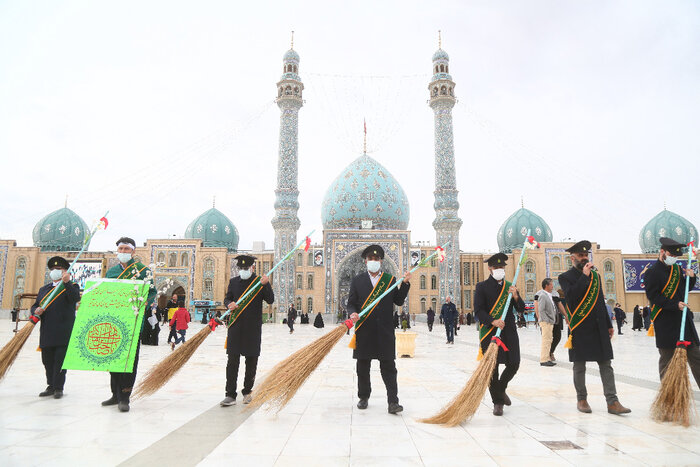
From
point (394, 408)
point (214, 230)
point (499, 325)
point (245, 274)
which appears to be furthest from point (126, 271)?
point (214, 230)

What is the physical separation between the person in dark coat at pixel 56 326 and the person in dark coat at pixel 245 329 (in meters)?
1.68

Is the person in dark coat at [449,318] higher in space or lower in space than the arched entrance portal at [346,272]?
lower

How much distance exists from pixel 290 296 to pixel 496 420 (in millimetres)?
25265

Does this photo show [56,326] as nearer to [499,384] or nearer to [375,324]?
[375,324]

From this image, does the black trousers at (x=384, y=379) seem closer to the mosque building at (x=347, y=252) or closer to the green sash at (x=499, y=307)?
the green sash at (x=499, y=307)

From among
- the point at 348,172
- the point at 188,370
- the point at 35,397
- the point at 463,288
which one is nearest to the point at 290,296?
the point at 348,172

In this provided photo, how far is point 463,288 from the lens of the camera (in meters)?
32.7

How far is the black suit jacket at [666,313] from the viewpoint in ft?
13.5

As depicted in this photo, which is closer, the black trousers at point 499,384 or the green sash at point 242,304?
the black trousers at point 499,384

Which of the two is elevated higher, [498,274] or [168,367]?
[498,274]

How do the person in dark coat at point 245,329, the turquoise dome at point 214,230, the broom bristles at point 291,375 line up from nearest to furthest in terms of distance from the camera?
the broom bristles at point 291,375
the person in dark coat at point 245,329
the turquoise dome at point 214,230

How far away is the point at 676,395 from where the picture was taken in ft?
12.0

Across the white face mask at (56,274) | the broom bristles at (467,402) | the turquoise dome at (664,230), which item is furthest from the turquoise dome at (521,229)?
the white face mask at (56,274)

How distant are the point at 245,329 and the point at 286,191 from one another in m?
25.0
